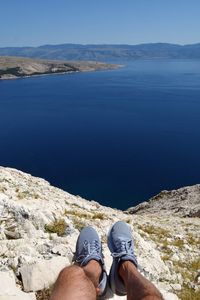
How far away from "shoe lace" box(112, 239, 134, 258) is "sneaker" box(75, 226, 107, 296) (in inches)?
12.8

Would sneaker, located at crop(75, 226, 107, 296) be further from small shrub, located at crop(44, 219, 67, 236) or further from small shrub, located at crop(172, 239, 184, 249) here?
small shrub, located at crop(172, 239, 184, 249)

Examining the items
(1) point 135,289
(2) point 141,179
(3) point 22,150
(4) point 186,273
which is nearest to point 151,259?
(4) point 186,273

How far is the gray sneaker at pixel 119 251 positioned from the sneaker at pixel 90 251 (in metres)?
0.20

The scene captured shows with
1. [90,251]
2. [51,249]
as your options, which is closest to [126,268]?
[90,251]

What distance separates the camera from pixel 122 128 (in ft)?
424

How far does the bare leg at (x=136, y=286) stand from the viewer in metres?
5.50

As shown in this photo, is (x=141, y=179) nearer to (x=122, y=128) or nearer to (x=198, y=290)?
(x=122, y=128)

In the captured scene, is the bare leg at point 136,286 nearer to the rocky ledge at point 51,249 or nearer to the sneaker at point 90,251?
the sneaker at point 90,251

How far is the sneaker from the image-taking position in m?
6.96

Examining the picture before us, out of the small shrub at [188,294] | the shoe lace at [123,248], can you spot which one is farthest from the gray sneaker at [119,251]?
the small shrub at [188,294]

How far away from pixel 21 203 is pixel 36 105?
167585 mm

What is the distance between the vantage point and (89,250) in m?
7.71

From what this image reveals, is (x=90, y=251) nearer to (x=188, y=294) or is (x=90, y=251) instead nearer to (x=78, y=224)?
(x=188, y=294)

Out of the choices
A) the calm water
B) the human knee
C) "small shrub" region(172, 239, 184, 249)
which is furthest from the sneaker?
the calm water
